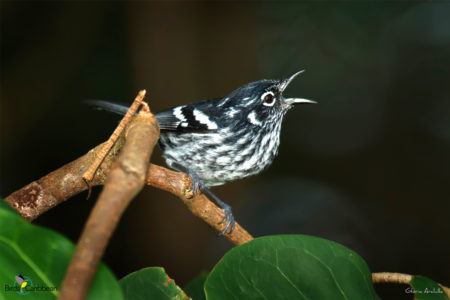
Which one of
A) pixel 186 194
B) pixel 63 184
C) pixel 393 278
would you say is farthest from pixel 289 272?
pixel 63 184

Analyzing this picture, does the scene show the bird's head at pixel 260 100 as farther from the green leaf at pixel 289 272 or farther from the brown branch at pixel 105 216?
the brown branch at pixel 105 216

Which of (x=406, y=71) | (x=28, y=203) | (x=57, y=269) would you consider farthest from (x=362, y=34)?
(x=57, y=269)

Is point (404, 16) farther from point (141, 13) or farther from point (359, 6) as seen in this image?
point (141, 13)

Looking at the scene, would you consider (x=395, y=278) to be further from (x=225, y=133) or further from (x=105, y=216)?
(x=225, y=133)

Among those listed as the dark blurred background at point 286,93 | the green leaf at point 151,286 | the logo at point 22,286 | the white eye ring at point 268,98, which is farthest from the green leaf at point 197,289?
the dark blurred background at point 286,93

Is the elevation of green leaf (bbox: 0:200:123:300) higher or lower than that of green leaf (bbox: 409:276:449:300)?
higher

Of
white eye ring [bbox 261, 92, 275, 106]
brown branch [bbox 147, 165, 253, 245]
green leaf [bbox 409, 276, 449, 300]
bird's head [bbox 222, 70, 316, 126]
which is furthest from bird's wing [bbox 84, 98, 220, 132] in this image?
green leaf [bbox 409, 276, 449, 300]

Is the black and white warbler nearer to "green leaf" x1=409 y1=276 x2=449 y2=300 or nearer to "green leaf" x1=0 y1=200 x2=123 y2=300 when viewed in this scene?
"green leaf" x1=409 y1=276 x2=449 y2=300
